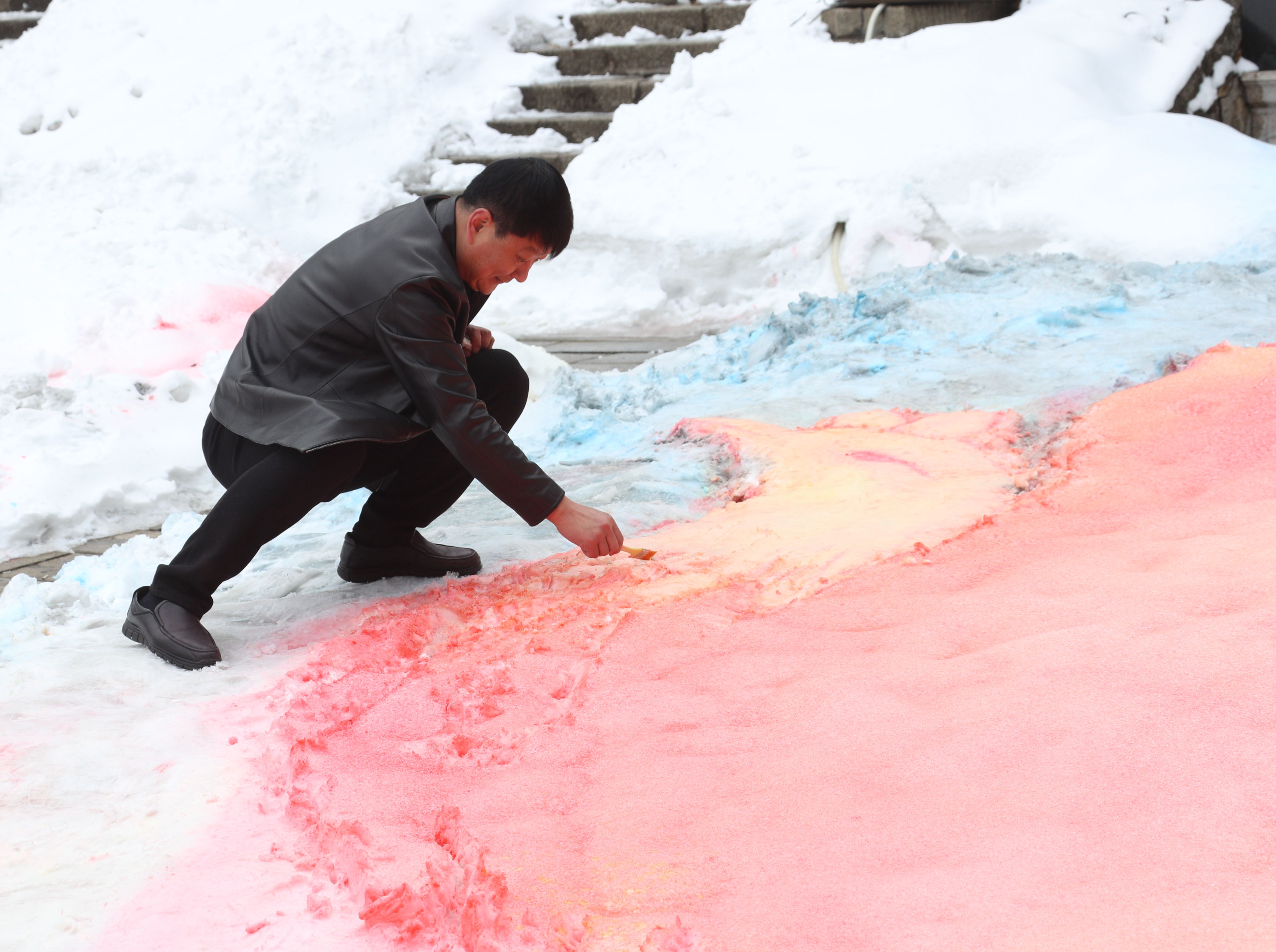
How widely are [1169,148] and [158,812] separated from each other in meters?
4.72

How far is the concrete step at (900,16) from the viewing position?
5773 millimetres

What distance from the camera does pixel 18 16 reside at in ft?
24.8

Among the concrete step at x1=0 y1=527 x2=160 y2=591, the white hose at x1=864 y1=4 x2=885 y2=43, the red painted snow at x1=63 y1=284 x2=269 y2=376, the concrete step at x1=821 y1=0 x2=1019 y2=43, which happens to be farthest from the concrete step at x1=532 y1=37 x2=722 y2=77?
the concrete step at x1=0 y1=527 x2=160 y2=591

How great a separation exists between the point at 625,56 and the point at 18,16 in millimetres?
4200

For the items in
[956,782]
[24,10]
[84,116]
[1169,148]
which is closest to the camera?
[956,782]

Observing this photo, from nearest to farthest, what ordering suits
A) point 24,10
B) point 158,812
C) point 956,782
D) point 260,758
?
point 956,782, point 158,812, point 260,758, point 24,10

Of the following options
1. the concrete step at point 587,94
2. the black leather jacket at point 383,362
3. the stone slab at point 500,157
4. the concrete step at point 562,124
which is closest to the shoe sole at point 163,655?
the black leather jacket at point 383,362

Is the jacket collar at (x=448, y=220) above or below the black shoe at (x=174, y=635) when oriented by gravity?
above


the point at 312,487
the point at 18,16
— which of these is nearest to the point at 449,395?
the point at 312,487

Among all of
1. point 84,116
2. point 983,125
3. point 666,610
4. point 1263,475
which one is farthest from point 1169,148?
point 84,116

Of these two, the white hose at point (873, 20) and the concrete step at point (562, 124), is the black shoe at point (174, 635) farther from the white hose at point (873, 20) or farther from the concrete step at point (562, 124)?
the white hose at point (873, 20)

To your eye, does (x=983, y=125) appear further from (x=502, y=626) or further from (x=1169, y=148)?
(x=502, y=626)

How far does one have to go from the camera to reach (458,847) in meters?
1.09

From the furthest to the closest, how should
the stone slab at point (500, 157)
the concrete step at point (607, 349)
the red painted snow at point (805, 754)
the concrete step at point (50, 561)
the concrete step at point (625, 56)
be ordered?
the concrete step at point (625, 56) → the stone slab at point (500, 157) → the concrete step at point (607, 349) → the concrete step at point (50, 561) → the red painted snow at point (805, 754)
